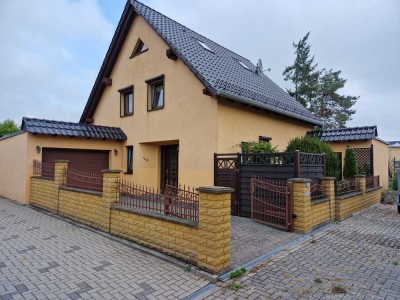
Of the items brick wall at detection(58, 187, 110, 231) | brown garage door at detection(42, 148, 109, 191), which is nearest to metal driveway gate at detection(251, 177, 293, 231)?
brick wall at detection(58, 187, 110, 231)

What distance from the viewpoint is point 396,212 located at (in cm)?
1014

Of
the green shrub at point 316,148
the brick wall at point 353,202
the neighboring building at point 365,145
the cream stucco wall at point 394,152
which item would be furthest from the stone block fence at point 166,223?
the cream stucco wall at point 394,152

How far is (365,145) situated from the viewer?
13.6 m

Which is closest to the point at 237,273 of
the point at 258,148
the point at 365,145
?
the point at 258,148

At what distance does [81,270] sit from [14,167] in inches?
354

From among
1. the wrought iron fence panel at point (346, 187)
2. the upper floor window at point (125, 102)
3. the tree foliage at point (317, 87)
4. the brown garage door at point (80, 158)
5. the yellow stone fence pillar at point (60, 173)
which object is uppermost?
the tree foliage at point (317, 87)

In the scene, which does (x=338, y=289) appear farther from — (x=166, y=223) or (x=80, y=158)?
(x=80, y=158)

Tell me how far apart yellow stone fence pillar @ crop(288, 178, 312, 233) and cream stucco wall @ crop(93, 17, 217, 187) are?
3170mm

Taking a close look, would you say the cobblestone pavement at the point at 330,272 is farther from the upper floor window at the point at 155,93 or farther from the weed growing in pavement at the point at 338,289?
the upper floor window at the point at 155,93

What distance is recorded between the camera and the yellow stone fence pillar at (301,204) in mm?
6648

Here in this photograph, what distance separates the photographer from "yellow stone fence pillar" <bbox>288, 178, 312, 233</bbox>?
6.65m

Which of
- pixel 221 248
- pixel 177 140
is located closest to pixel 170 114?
pixel 177 140

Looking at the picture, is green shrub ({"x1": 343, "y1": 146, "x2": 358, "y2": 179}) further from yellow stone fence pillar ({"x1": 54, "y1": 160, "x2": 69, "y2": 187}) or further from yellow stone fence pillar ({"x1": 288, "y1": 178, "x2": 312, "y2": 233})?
yellow stone fence pillar ({"x1": 54, "y1": 160, "x2": 69, "y2": 187})

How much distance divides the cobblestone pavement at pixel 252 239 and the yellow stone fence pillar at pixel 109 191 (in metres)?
2.86
